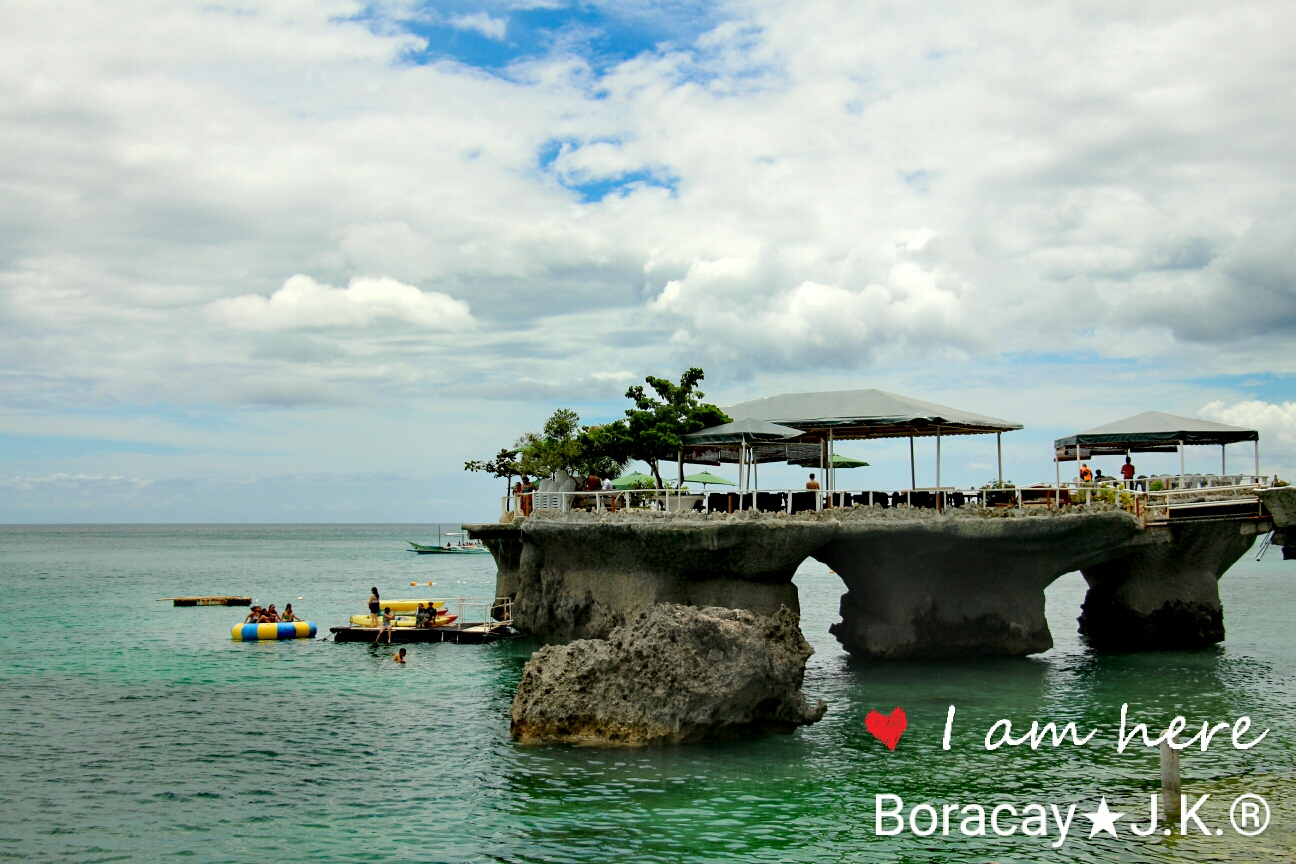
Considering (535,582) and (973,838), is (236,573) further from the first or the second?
(973,838)

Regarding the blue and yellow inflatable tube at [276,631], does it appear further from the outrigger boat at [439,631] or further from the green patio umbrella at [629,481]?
the green patio umbrella at [629,481]

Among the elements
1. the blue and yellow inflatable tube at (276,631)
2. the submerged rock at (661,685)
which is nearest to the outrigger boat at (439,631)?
the blue and yellow inflatable tube at (276,631)

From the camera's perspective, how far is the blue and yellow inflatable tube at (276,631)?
3610 cm

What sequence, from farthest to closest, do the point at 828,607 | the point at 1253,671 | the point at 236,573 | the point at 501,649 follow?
the point at 236,573 < the point at 828,607 < the point at 501,649 < the point at 1253,671

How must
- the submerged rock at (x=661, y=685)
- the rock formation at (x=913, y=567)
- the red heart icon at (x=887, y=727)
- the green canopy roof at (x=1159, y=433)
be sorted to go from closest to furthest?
1. the submerged rock at (x=661, y=685)
2. the red heart icon at (x=887, y=727)
3. the rock formation at (x=913, y=567)
4. the green canopy roof at (x=1159, y=433)

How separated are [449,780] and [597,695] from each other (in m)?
3.14

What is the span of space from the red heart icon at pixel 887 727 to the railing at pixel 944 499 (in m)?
7.55

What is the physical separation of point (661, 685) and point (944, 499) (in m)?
11.8

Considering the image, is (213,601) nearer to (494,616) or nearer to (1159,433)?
(494,616)

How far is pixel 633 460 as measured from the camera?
107 ft

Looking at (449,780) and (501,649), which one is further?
(501,649)

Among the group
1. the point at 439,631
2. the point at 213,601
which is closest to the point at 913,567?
the point at 439,631

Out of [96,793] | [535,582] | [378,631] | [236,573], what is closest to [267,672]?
[378,631]

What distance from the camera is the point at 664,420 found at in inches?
1198
